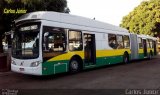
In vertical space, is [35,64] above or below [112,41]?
below

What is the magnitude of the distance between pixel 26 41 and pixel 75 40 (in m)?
2.83

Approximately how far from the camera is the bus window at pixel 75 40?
14250 mm

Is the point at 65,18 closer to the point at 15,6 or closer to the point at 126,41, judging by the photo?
the point at 15,6

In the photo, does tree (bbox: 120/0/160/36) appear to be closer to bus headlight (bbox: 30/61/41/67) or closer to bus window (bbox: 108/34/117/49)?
bus window (bbox: 108/34/117/49)

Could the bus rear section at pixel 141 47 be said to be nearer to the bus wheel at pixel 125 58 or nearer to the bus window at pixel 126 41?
the bus window at pixel 126 41

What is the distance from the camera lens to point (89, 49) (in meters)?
16.3

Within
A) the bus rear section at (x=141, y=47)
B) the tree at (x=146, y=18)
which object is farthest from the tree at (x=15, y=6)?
the tree at (x=146, y=18)

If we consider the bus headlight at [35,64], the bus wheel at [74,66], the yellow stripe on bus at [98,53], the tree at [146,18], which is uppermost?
the tree at [146,18]

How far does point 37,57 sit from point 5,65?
482cm

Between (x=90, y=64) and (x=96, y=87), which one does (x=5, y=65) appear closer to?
(x=90, y=64)

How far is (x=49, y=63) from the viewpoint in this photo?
12.5m

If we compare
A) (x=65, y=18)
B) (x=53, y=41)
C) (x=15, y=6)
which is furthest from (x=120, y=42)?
(x=53, y=41)

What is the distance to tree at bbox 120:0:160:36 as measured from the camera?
1777 inches

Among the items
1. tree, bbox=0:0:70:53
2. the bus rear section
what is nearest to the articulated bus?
tree, bbox=0:0:70:53
